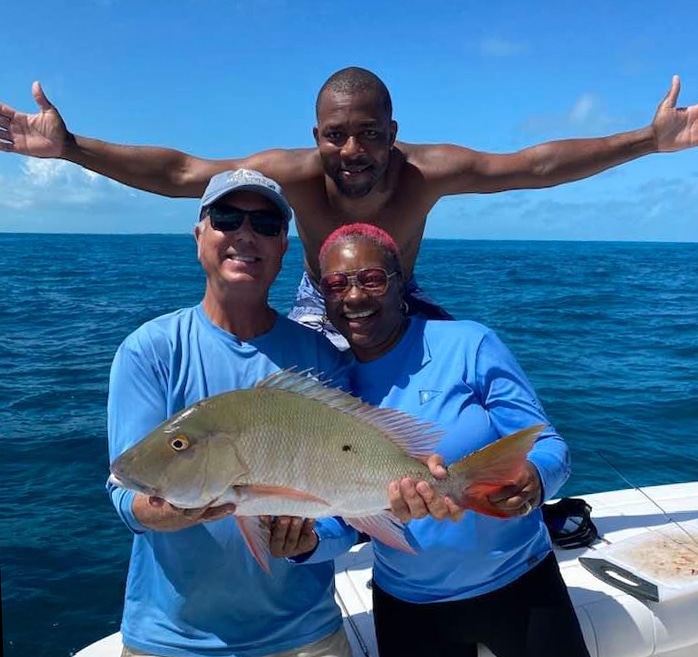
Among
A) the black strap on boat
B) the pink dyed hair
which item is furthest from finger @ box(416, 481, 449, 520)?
the black strap on boat

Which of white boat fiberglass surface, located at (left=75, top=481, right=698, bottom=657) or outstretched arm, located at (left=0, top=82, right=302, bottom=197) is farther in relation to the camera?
outstretched arm, located at (left=0, top=82, right=302, bottom=197)

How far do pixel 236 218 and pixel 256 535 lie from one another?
112 cm

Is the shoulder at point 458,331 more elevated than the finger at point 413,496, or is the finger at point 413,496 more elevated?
the shoulder at point 458,331

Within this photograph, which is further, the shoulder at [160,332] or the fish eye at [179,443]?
the shoulder at [160,332]

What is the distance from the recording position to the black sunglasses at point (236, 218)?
100 inches

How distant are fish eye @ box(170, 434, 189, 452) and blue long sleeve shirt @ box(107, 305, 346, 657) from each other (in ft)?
1.35

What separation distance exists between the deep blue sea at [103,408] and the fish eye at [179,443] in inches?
149

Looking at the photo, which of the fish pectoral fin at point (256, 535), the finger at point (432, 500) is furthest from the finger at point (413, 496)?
the fish pectoral fin at point (256, 535)

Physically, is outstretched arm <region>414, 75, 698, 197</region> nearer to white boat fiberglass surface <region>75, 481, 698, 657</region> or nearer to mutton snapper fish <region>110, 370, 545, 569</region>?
white boat fiberglass surface <region>75, 481, 698, 657</region>

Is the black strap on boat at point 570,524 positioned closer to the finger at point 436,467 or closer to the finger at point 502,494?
the finger at point 502,494

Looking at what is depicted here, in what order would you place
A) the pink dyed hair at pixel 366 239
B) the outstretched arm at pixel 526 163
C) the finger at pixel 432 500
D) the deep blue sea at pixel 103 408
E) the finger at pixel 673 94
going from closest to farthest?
the finger at pixel 432 500 < the pink dyed hair at pixel 366 239 < the finger at pixel 673 94 < the outstretched arm at pixel 526 163 < the deep blue sea at pixel 103 408

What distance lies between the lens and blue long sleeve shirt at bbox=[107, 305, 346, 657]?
2.43 meters

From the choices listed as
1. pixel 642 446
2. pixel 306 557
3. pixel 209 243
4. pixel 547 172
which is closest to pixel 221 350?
pixel 209 243

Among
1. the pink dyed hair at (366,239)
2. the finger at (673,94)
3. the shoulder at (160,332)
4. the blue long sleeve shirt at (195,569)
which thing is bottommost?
the blue long sleeve shirt at (195,569)
